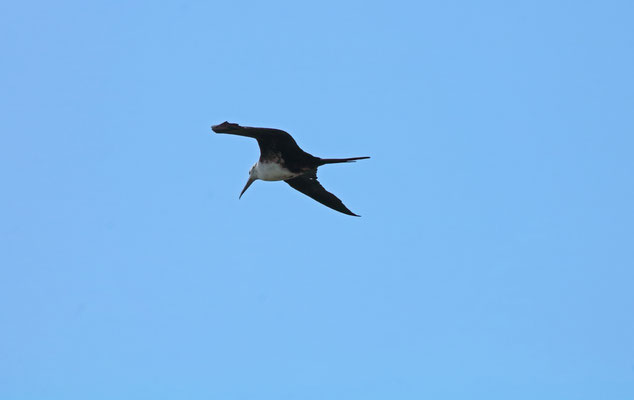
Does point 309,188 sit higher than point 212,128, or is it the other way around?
point 309,188

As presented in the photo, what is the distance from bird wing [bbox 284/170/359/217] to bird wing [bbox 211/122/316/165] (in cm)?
199

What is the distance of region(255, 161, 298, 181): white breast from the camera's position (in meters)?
16.3

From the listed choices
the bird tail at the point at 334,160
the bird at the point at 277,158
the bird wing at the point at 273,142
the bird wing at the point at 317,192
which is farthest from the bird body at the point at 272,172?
the bird wing at the point at 317,192

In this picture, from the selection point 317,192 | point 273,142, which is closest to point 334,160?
point 273,142

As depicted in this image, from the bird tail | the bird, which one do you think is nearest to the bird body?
the bird

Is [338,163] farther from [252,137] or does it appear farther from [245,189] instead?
[245,189]

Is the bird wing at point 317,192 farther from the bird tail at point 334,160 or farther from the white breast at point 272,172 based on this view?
the bird tail at point 334,160

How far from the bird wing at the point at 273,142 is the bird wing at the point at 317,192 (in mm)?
1992

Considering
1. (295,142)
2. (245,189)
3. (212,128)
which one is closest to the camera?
Result: (212,128)

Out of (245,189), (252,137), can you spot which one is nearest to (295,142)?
(252,137)

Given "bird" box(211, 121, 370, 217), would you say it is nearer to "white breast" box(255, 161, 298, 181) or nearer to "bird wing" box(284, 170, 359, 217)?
"white breast" box(255, 161, 298, 181)

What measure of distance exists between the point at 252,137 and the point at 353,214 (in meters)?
3.38

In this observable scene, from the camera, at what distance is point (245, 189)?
17.7 metres

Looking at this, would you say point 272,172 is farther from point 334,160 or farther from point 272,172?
point 334,160
